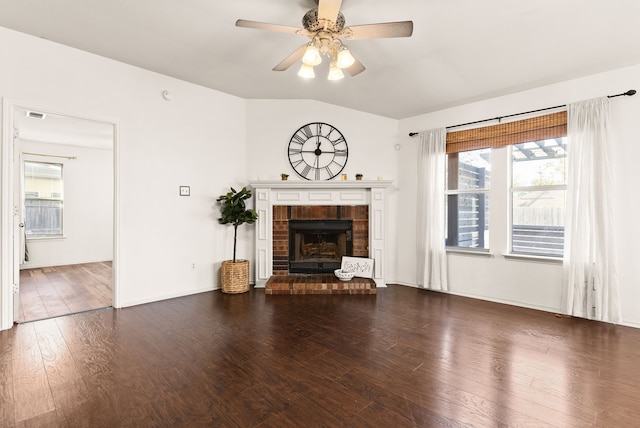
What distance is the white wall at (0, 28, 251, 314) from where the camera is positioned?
126 inches

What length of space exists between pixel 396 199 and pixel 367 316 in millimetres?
2294

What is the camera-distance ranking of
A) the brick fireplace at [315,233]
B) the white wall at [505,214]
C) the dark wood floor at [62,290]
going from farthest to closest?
the brick fireplace at [315,233] → the dark wood floor at [62,290] → the white wall at [505,214]

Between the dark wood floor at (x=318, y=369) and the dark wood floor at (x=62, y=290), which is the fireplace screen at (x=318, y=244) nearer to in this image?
the dark wood floor at (x=318, y=369)

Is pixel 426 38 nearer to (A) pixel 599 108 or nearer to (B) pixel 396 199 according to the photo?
(A) pixel 599 108

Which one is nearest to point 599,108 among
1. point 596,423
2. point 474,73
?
point 474,73

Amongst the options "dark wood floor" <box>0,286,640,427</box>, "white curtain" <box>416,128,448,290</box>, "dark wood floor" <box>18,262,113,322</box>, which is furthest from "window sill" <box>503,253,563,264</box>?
"dark wood floor" <box>18,262,113,322</box>

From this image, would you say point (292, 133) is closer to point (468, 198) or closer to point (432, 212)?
point (432, 212)

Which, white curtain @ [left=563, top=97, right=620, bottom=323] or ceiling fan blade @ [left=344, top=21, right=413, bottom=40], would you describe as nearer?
ceiling fan blade @ [left=344, top=21, right=413, bottom=40]

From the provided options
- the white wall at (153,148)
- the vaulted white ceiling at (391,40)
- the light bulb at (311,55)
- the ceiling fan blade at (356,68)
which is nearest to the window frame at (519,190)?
the vaulted white ceiling at (391,40)

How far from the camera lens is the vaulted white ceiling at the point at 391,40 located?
2.52 meters

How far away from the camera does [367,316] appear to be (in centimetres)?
340

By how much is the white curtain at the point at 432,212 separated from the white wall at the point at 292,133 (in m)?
0.59

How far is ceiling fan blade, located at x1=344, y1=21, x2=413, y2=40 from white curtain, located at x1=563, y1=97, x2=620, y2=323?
2565 mm

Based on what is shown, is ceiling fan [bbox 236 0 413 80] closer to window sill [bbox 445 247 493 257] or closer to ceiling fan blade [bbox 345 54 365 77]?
ceiling fan blade [bbox 345 54 365 77]
